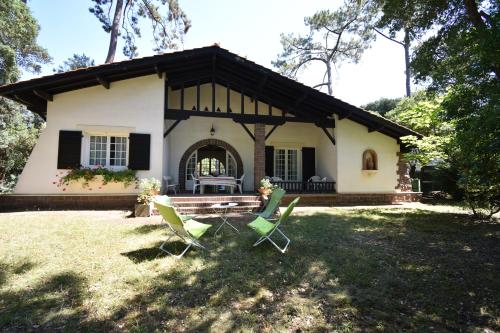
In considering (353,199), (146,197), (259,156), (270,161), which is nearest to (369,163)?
(353,199)

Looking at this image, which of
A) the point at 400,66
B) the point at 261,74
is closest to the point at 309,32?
the point at 400,66

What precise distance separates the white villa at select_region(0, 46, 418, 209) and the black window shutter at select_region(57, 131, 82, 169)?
0.03m

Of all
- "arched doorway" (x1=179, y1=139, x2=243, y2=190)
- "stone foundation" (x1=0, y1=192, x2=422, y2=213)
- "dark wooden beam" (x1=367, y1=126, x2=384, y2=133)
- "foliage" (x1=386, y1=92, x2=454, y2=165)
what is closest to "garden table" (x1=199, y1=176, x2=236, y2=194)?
"stone foundation" (x1=0, y1=192, x2=422, y2=213)

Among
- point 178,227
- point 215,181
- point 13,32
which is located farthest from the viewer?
point 13,32

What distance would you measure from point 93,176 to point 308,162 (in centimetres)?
811

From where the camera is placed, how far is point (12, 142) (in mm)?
13695

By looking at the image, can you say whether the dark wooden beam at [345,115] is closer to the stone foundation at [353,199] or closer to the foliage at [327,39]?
the stone foundation at [353,199]

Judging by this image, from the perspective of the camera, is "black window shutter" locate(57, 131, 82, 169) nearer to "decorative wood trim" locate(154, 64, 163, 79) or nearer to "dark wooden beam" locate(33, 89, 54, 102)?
"dark wooden beam" locate(33, 89, 54, 102)

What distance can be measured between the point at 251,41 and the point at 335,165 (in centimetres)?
908

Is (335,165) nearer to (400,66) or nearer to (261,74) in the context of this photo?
(261,74)

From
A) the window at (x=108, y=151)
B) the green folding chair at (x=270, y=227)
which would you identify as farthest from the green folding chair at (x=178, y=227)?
the window at (x=108, y=151)

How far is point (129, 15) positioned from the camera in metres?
16.1

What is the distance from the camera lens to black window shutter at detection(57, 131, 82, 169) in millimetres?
8547

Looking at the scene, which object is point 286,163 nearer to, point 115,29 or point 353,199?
point 353,199
